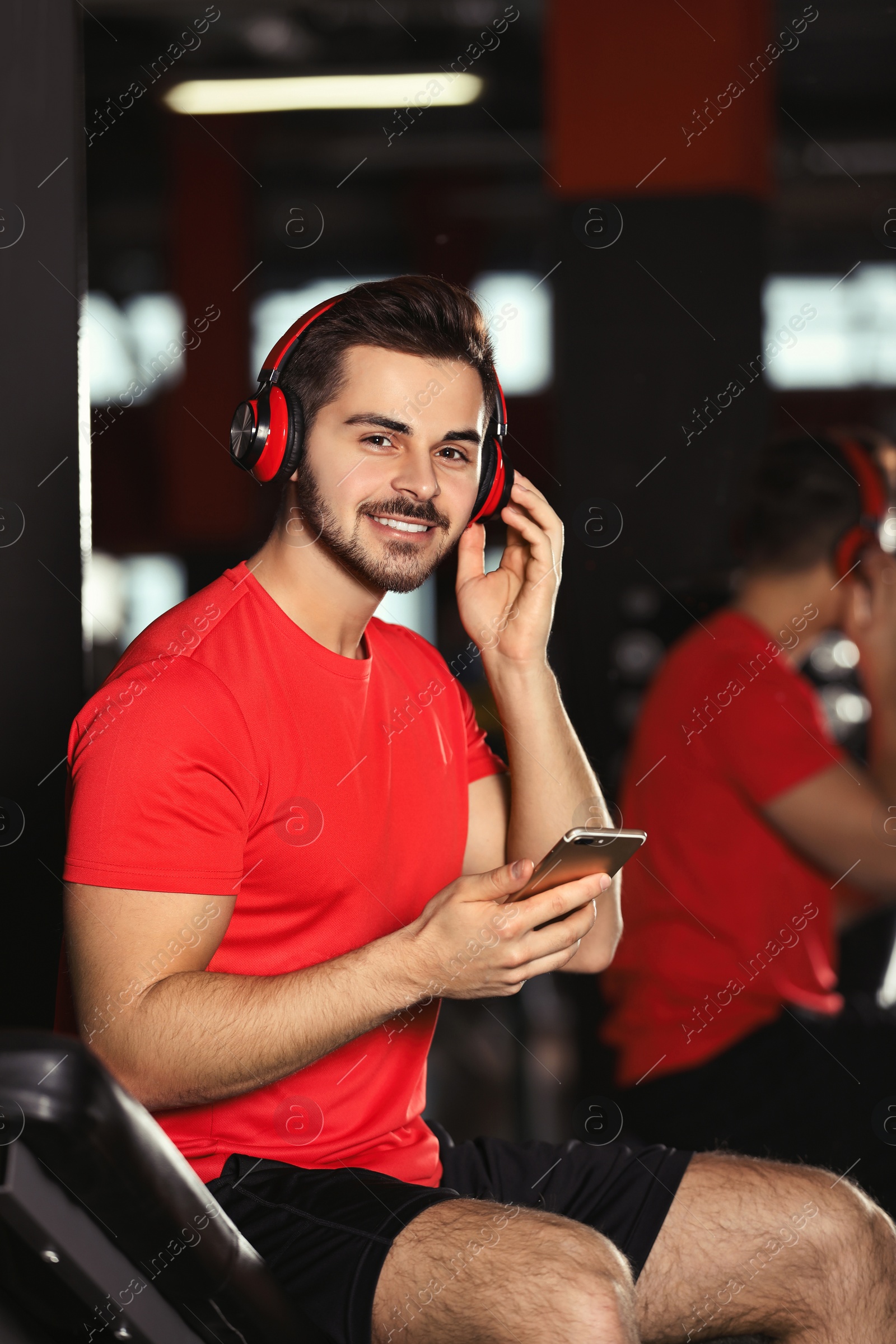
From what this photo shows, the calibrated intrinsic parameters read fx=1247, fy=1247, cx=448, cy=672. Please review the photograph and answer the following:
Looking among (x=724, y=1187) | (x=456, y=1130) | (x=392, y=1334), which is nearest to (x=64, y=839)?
(x=392, y=1334)

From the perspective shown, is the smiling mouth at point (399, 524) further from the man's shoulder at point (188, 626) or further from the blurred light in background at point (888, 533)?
the blurred light in background at point (888, 533)

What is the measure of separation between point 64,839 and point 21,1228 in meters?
0.62

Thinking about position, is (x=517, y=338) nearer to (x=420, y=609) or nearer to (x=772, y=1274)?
(x=420, y=609)

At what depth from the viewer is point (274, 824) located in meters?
1.25

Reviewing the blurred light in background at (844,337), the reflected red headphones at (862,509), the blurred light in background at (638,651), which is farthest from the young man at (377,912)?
the blurred light in background at (844,337)

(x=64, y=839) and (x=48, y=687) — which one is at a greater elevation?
(x=48, y=687)

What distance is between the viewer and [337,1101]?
4.23 ft

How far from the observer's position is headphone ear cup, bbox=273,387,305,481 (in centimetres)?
141

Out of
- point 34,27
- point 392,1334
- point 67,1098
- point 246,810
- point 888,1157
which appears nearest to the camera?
point 67,1098

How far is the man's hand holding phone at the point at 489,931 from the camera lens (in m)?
1.09

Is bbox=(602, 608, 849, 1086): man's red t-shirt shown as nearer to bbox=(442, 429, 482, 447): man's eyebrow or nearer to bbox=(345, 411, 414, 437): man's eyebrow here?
bbox=(442, 429, 482, 447): man's eyebrow

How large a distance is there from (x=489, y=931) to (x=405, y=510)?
1.78ft

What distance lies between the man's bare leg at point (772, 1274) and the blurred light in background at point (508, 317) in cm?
660

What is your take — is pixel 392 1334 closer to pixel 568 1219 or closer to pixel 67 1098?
pixel 568 1219
